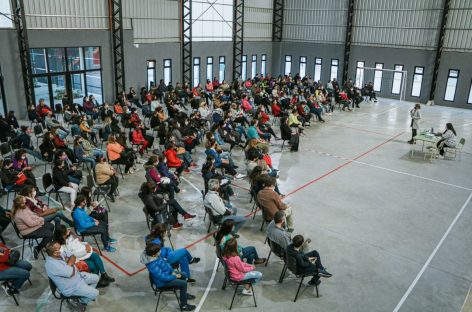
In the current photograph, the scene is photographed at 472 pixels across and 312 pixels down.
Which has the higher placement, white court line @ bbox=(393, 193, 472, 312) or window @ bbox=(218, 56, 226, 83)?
window @ bbox=(218, 56, 226, 83)

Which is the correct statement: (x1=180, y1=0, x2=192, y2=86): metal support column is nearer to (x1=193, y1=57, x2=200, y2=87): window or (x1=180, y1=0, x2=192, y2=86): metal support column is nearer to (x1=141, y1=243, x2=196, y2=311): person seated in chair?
(x1=193, y1=57, x2=200, y2=87): window

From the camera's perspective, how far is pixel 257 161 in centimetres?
998

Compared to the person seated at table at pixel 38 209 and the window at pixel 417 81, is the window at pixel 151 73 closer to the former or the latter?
the person seated at table at pixel 38 209

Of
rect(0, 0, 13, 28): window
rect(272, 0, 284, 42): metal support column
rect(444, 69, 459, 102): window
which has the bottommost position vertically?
rect(444, 69, 459, 102): window

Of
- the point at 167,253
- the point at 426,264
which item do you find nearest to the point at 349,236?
the point at 426,264

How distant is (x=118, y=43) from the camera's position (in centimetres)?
2005

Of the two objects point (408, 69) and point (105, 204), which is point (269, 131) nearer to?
point (105, 204)

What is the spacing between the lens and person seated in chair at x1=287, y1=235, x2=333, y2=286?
6.06 meters

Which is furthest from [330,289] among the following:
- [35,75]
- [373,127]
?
[35,75]

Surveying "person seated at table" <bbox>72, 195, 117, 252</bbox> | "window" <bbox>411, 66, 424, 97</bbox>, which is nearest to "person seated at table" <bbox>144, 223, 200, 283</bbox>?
"person seated at table" <bbox>72, 195, 117, 252</bbox>

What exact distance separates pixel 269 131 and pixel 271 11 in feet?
58.6

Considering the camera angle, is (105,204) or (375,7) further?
(375,7)

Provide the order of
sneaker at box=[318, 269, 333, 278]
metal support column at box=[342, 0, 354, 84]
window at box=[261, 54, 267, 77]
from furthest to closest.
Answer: window at box=[261, 54, 267, 77]
metal support column at box=[342, 0, 354, 84]
sneaker at box=[318, 269, 333, 278]

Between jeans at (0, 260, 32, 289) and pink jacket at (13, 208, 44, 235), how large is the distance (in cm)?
78
